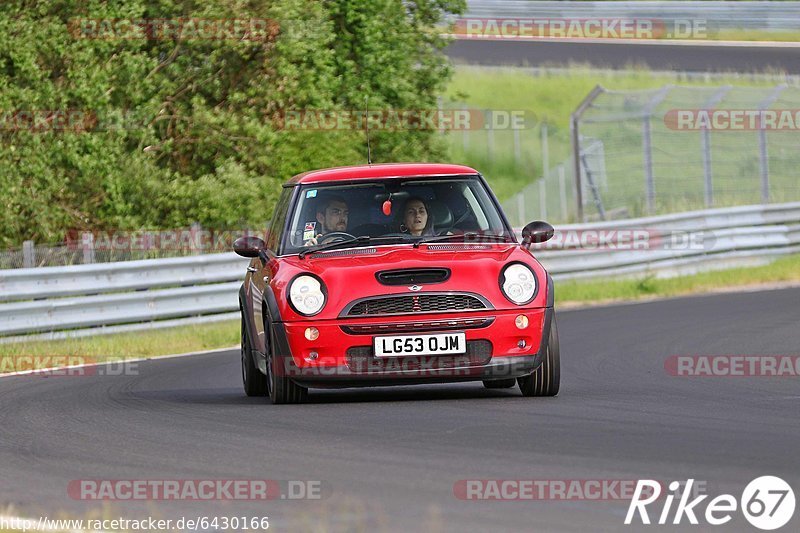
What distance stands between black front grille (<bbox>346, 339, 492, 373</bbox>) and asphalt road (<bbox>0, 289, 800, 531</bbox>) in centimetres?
24

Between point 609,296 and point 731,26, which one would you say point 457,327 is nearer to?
point 609,296

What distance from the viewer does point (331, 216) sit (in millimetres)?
10539

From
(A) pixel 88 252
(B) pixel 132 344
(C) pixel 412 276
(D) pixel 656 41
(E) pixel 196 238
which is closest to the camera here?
(C) pixel 412 276

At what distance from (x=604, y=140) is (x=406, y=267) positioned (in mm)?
30780

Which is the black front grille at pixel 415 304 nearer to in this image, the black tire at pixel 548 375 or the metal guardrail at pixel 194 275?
the black tire at pixel 548 375

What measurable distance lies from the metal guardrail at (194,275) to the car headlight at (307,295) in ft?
27.0

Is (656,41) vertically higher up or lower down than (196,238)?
higher up

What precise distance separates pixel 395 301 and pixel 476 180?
1.70 m

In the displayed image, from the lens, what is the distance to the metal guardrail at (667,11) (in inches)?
1741

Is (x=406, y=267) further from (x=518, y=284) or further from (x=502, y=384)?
(x=502, y=384)

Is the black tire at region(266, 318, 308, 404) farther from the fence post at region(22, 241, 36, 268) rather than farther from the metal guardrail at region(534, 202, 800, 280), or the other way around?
the metal guardrail at region(534, 202, 800, 280)

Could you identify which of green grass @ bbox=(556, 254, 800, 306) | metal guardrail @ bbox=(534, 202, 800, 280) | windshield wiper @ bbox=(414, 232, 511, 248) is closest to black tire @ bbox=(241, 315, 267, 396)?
windshield wiper @ bbox=(414, 232, 511, 248)

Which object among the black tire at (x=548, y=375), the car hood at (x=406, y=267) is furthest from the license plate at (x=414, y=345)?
the black tire at (x=548, y=375)

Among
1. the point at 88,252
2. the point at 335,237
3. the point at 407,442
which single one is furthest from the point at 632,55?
the point at 407,442
